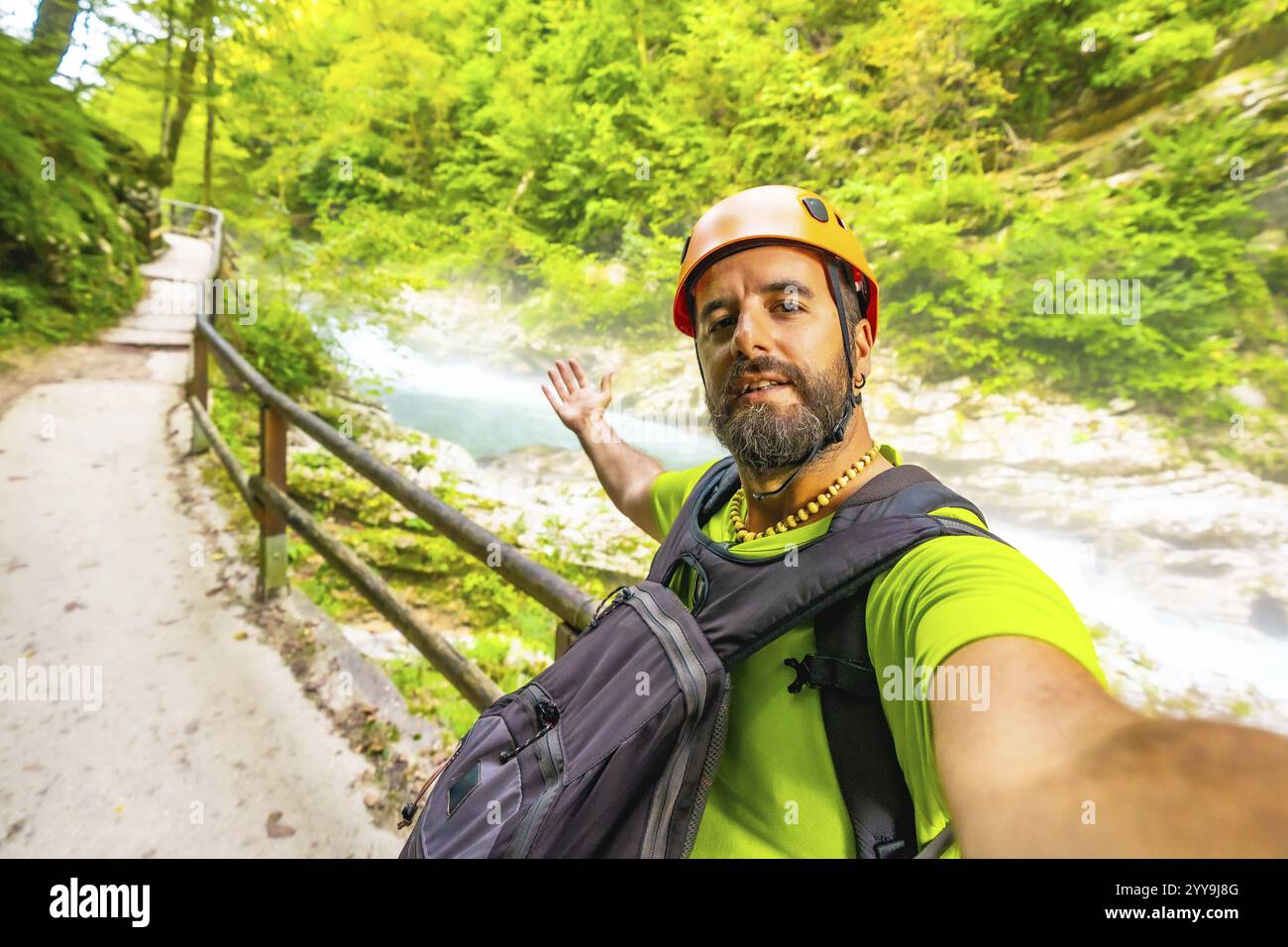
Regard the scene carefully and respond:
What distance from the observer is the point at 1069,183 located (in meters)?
8.62

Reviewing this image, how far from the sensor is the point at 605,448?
175cm

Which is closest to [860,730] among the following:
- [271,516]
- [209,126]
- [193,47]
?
[271,516]

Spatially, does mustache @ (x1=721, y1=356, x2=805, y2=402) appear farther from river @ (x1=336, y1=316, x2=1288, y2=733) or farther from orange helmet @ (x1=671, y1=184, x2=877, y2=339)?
river @ (x1=336, y1=316, x2=1288, y2=733)

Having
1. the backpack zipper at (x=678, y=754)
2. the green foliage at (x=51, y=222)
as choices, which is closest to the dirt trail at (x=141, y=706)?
the backpack zipper at (x=678, y=754)

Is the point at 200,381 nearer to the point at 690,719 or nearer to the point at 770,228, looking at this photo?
the point at 770,228

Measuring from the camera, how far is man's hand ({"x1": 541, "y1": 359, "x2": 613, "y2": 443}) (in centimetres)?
177

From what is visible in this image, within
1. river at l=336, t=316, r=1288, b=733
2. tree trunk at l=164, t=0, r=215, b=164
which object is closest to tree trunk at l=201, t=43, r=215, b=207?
tree trunk at l=164, t=0, r=215, b=164

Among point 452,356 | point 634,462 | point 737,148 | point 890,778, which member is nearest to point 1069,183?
point 737,148

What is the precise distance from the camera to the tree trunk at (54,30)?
6719mm

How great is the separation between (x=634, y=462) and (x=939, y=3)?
10.8m

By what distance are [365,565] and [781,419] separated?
2.33 metres

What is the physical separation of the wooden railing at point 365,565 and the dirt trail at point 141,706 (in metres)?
0.45

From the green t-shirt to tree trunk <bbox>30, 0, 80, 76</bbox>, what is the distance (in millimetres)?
9939
